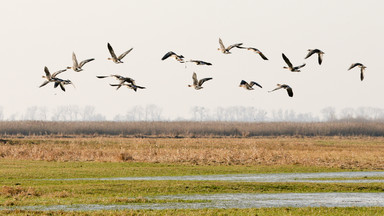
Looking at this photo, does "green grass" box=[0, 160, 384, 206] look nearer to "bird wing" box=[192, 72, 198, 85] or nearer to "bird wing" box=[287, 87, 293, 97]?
"bird wing" box=[192, 72, 198, 85]

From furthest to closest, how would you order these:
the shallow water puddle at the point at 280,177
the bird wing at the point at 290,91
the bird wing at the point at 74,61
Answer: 1. the shallow water puddle at the point at 280,177
2. the bird wing at the point at 74,61
3. the bird wing at the point at 290,91

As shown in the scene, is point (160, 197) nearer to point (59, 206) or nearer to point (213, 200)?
point (213, 200)

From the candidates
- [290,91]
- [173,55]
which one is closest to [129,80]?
[173,55]

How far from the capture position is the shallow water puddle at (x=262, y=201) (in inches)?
1074

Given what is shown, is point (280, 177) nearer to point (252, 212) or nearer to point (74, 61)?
point (252, 212)

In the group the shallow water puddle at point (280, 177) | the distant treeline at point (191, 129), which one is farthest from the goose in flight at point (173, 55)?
the distant treeline at point (191, 129)

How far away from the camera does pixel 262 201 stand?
30.0m

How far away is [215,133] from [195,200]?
8911cm

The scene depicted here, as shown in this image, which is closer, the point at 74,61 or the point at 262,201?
the point at 74,61

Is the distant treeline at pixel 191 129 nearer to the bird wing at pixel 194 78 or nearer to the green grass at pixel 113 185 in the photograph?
the green grass at pixel 113 185

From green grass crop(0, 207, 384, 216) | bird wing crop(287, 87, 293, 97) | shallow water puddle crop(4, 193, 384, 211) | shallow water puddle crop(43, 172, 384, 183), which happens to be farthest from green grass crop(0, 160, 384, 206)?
bird wing crop(287, 87, 293, 97)

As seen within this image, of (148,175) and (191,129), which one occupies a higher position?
(191,129)

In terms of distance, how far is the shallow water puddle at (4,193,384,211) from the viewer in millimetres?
27288

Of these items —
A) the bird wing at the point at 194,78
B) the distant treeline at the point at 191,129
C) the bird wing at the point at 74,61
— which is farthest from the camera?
the distant treeline at the point at 191,129
